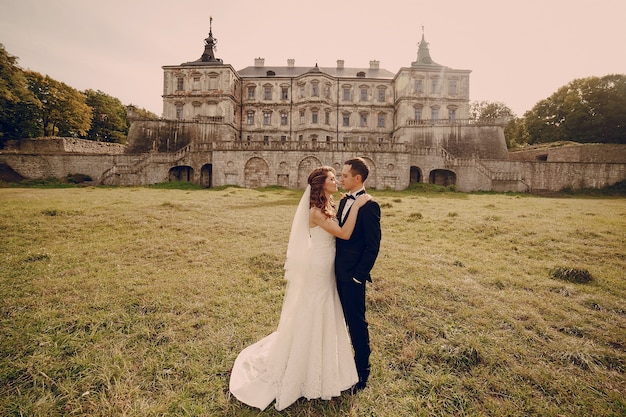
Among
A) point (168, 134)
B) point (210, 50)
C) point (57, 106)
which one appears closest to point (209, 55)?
point (210, 50)

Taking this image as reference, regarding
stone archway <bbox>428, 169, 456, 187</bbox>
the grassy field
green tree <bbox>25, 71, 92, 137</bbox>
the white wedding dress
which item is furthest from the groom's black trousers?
green tree <bbox>25, 71, 92, 137</bbox>

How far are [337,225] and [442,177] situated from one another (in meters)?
31.3

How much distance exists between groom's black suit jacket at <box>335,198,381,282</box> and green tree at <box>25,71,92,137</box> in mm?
51157

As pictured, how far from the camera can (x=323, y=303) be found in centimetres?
333

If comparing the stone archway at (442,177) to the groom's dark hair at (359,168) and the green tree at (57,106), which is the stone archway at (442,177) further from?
the green tree at (57,106)

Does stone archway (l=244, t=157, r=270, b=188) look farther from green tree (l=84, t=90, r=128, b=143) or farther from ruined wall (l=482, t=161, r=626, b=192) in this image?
green tree (l=84, t=90, r=128, b=143)

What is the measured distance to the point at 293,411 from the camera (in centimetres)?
316

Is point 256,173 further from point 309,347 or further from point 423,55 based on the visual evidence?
point 423,55

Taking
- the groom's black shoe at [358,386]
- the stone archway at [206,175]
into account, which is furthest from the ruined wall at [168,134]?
the groom's black shoe at [358,386]

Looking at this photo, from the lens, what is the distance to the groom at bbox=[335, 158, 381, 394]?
10.5ft

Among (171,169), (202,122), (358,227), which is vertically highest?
(202,122)

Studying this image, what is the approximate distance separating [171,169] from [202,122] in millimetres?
10114

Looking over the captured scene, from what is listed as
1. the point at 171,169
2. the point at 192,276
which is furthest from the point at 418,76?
the point at 192,276

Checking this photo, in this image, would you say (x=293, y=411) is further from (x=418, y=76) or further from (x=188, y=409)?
(x=418, y=76)
